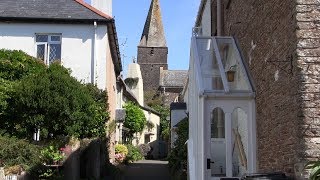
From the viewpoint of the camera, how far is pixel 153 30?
285ft

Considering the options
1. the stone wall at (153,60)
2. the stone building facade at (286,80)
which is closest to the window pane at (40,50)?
the stone building facade at (286,80)

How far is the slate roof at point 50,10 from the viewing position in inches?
889

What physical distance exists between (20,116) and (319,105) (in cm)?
1303

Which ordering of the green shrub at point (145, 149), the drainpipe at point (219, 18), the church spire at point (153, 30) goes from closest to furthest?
the drainpipe at point (219, 18) < the green shrub at point (145, 149) < the church spire at point (153, 30)

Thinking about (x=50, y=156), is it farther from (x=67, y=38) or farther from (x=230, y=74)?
(x=67, y=38)

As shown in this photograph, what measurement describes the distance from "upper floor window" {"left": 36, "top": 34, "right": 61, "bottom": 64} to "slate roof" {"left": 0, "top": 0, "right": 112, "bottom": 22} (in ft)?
3.09

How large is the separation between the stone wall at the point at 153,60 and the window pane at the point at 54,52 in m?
65.8

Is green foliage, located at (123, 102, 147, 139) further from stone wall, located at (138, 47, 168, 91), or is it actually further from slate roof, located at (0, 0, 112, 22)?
stone wall, located at (138, 47, 168, 91)

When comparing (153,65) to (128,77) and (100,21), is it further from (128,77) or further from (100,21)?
(100,21)

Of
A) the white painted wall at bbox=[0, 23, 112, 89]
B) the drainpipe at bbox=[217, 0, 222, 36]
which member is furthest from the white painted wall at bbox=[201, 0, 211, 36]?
the white painted wall at bbox=[0, 23, 112, 89]

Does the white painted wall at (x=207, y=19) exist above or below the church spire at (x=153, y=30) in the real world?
below

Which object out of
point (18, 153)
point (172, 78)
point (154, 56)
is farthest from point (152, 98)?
point (18, 153)

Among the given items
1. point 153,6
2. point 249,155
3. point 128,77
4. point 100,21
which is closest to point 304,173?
point 249,155

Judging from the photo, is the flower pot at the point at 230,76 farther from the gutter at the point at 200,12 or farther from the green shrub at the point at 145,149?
the green shrub at the point at 145,149
